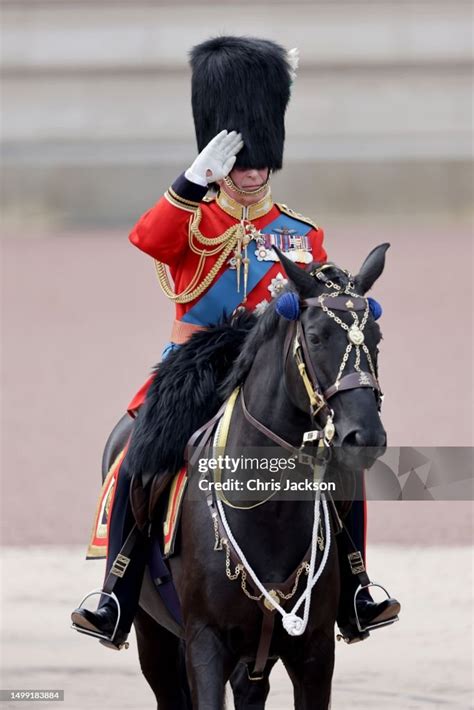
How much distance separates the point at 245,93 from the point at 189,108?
51.5 ft

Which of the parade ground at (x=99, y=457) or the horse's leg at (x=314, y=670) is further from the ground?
the horse's leg at (x=314, y=670)

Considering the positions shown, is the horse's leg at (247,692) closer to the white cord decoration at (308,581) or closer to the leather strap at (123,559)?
the leather strap at (123,559)

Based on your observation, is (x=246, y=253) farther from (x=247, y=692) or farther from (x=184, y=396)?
(x=247, y=692)

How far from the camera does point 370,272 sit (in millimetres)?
4523

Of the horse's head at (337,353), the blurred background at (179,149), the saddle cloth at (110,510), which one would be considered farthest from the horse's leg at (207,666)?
the blurred background at (179,149)

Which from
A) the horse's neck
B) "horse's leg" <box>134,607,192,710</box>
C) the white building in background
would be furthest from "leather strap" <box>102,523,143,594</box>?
the white building in background

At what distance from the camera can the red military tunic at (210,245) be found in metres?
5.09

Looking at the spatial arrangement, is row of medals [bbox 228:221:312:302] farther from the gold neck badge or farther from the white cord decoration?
the white cord decoration

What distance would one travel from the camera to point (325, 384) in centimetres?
429

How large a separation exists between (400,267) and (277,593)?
45.2ft

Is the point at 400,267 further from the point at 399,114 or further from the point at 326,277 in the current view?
the point at 326,277

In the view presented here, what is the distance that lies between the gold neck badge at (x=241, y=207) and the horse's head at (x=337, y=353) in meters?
0.81

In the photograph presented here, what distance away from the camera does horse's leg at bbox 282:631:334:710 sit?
4781 millimetres

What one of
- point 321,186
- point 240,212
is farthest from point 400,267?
point 240,212
